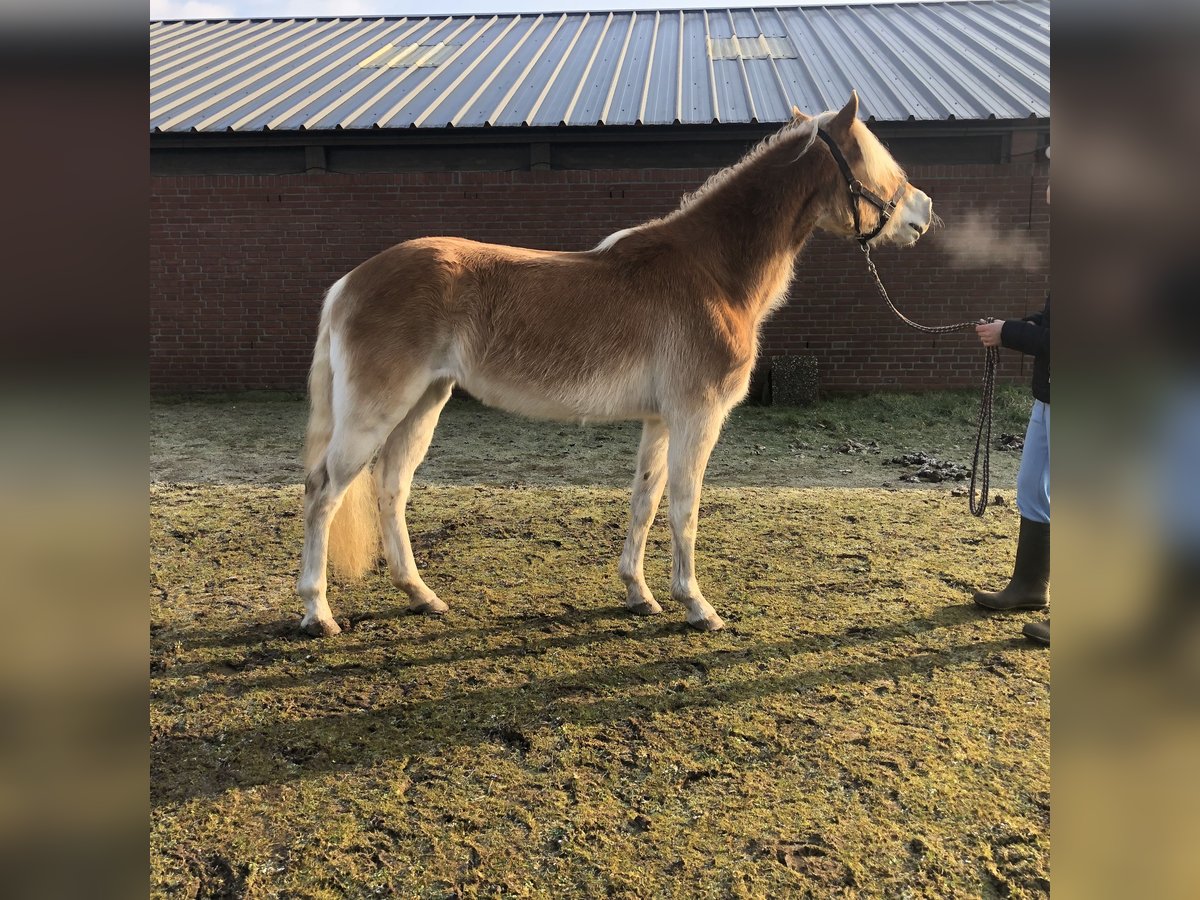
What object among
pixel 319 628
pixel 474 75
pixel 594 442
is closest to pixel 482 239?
pixel 594 442

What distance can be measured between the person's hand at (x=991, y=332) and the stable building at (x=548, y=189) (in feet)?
20.1

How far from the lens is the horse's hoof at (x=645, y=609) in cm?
363

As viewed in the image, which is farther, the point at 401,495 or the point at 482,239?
the point at 482,239

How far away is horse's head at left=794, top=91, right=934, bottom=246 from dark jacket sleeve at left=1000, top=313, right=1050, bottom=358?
760mm

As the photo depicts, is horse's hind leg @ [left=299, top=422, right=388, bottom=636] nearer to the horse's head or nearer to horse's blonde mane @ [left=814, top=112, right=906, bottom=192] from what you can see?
the horse's head

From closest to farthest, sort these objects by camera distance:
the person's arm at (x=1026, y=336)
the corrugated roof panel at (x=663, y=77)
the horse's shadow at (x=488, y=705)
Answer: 1. the horse's shadow at (x=488, y=705)
2. the person's arm at (x=1026, y=336)
3. the corrugated roof panel at (x=663, y=77)

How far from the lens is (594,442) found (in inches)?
307

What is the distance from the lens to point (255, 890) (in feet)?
6.20

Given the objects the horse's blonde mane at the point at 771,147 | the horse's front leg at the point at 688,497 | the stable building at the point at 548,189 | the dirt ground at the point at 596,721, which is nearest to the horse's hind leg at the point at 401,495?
the dirt ground at the point at 596,721

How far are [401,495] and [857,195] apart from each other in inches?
99.7

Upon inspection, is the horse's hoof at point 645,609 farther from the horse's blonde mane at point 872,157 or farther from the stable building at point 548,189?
the stable building at point 548,189

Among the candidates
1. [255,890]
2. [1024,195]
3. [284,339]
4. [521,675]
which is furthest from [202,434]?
[1024,195]

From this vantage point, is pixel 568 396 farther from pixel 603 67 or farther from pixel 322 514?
pixel 603 67
